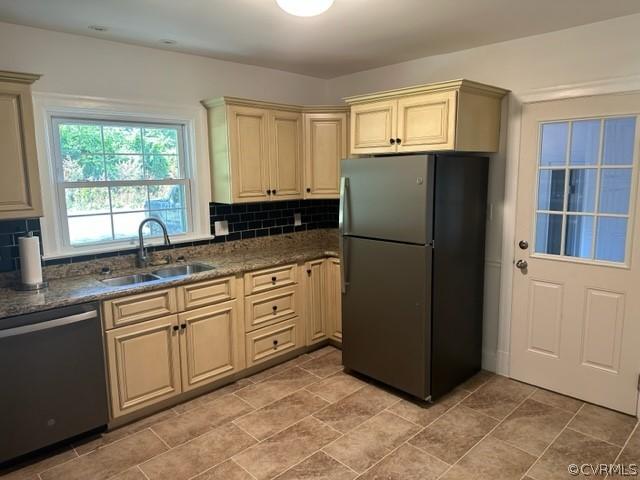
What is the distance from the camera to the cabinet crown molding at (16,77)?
230cm

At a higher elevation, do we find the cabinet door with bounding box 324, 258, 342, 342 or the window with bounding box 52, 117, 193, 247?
the window with bounding box 52, 117, 193, 247

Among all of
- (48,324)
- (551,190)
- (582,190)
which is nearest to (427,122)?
(551,190)

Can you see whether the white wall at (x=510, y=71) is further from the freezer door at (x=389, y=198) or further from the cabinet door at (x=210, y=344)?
the cabinet door at (x=210, y=344)

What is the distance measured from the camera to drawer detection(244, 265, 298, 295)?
3.29 m

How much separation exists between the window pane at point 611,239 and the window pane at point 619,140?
36cm

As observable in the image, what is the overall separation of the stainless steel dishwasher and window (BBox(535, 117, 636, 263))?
2925 mm

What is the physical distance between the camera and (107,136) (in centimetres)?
310

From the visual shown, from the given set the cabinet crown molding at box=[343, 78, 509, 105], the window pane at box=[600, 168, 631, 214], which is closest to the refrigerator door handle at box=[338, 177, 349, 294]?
the cabinet crown molding at box=[343, 78, 509, 105]

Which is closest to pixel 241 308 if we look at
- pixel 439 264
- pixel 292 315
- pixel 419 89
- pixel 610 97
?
pixel 292 315

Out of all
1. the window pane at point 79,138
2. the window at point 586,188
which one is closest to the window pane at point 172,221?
the window pane at point 79,138

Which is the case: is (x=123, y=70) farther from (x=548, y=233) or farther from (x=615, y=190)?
(x=615, y=190)

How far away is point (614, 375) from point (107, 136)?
146 inches

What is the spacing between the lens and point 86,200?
304cm

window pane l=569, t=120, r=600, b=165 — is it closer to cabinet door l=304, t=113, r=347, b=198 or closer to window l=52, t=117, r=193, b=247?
cabinet door l=304, t=113, r=347, b=198
